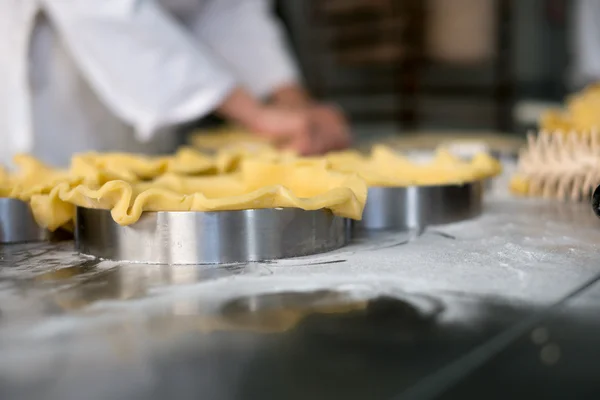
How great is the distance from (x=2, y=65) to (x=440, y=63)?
236 centimetres

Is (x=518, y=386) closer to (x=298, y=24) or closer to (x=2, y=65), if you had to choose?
(x=2, y=65)

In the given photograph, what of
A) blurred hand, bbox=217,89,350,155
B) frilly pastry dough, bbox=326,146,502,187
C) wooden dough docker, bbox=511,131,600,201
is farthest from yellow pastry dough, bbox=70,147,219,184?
blurred hand, bbox=217,89,350,155

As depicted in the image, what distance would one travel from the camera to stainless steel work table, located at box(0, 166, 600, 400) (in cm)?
34

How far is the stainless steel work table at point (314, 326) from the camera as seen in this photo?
34 cm

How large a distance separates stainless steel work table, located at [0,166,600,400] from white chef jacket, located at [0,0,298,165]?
0.85m

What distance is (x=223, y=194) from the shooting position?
30.2 inches

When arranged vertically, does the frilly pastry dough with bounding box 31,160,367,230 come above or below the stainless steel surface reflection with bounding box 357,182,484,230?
above

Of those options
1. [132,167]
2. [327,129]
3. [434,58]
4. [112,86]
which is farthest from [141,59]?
[434,58]

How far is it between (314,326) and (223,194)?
368mm

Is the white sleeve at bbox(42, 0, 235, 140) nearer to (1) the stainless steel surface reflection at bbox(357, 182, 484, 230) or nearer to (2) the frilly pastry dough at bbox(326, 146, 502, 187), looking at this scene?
(2) the frilly pastry dough at bbox(326, 146, 502, 187)

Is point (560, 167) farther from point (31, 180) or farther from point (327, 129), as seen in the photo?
point (327, 129)

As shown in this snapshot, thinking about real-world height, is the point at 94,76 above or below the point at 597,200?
above

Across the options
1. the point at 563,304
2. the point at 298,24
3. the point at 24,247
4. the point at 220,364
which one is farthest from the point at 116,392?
the point at 298,24

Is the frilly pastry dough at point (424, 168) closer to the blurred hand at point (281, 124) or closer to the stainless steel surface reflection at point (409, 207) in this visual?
the stainless steel surface reflection at point (409, 207)
